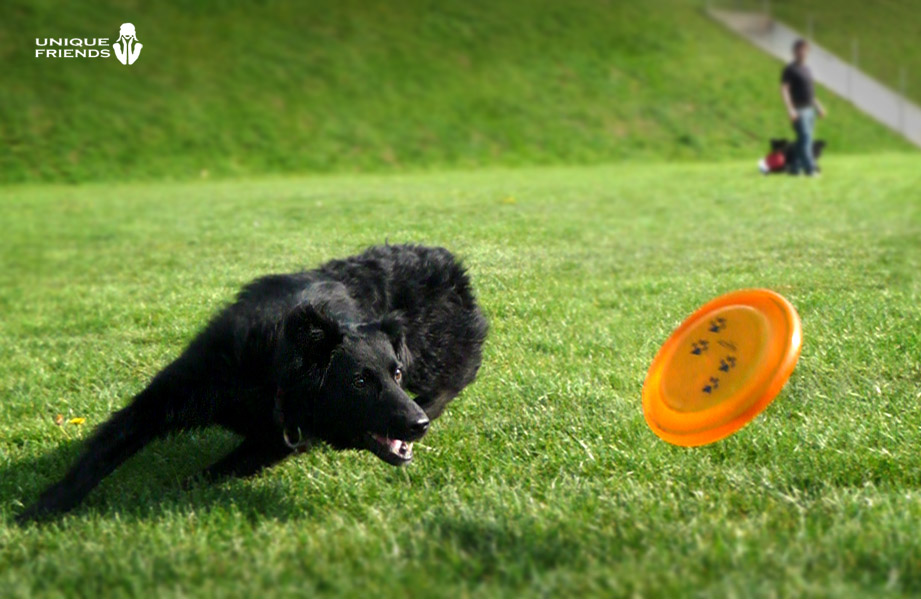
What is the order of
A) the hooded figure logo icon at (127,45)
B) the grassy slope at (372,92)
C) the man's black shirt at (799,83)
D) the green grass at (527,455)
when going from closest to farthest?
the green grass at (527,455)
the man's black shirt at (799,83)
the grassy slope at (372,92)
the hooded figure logo icon at (127,45)

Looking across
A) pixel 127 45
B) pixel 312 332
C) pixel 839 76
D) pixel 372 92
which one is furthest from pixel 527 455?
pixel 839 76

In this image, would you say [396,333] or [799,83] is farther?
[799,83]

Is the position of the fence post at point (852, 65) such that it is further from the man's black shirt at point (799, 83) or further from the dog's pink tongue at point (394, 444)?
the dog's pink tongue at point (394, 444)

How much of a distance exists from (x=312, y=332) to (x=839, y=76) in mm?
36419

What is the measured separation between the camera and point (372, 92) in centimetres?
3153

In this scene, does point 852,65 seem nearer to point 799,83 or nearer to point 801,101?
point 801,101

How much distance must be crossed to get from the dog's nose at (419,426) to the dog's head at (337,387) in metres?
0.09

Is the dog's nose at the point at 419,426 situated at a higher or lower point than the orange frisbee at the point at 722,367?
lower

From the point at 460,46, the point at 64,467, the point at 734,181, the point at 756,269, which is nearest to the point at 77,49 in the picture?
the point at 460,46

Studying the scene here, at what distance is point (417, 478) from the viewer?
414 cm

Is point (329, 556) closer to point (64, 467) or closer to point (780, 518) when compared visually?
point (780, 518)

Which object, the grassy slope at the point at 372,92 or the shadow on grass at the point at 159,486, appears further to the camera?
the grassy slope at the point at 372,92

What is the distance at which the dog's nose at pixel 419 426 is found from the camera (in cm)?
396

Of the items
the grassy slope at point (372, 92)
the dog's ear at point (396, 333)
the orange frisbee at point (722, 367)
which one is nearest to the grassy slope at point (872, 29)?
the grassy slope at point (372, 92)
